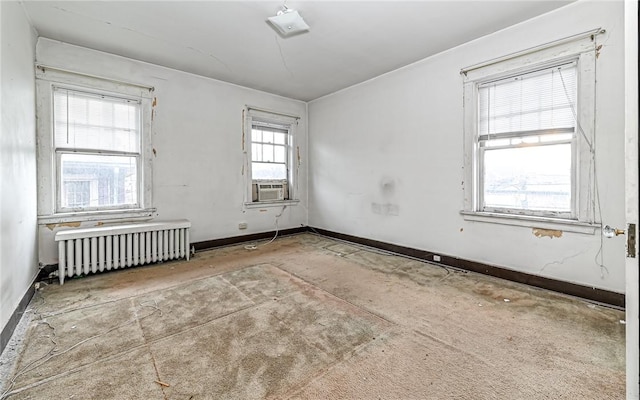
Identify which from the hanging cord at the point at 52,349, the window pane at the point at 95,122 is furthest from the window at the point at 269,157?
the hanging cord at the point at 52,349

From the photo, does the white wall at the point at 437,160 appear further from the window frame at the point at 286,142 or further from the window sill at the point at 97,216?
the window sill at the point at 97,216

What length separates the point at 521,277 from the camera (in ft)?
10.2

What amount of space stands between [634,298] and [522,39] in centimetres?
342

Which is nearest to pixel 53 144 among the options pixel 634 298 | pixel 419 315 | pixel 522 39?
pixel 419 315

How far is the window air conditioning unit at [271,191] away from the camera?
5438mm

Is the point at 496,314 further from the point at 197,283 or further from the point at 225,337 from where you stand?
the point at 197,283

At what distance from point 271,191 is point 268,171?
421 millimetres

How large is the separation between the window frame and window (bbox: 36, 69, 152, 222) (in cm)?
158

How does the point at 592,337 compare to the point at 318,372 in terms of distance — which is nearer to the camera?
the point at 318,372

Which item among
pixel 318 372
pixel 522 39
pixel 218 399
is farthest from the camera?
pixel 522 39

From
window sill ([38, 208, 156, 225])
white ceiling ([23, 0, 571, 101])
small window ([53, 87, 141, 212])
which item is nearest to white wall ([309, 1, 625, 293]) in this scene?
white ceiling ([23, 0, 571, 101])

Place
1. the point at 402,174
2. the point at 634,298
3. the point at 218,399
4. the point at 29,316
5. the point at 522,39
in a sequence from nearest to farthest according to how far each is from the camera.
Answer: the point at 634,298, the point at 218,399, the point at 29,316, the point at 522,39, the point at 402,174

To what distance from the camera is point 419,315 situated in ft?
8.02

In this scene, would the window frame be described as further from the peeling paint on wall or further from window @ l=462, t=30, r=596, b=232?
the peeling paint on wall
